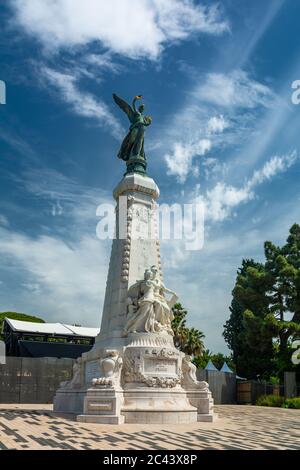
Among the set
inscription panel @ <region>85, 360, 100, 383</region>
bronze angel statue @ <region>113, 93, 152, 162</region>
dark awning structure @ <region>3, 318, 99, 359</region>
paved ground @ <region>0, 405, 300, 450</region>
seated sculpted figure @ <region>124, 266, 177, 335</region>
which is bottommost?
paved ground @ <region>0, 405, 300, 450</region>

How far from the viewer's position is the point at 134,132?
19.7 metres

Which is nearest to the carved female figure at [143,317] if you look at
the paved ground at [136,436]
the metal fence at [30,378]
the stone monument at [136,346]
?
the stone monument at [136,346]

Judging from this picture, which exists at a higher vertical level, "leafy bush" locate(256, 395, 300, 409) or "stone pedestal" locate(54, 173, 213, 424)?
"stone pedestal" locate(54, 173, 213, 424)

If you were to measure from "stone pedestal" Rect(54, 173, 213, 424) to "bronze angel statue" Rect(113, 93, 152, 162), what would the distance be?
154 centimetres

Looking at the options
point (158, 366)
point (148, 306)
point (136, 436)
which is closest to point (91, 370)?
point (158, 366)

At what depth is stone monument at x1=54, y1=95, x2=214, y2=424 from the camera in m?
13.7

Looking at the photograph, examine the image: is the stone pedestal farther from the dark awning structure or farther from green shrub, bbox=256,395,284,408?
the dark awning structure

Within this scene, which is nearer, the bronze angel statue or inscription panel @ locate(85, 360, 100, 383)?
inscription panel @ locate(85, 360, 100, 383)

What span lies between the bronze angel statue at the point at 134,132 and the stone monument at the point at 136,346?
46mm

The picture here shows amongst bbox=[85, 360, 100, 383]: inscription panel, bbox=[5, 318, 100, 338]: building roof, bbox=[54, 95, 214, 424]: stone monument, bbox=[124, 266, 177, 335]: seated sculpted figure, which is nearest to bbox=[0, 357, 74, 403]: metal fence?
bbox=[54, 95, 214, 424]: stone monument

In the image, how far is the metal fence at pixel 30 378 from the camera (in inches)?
890

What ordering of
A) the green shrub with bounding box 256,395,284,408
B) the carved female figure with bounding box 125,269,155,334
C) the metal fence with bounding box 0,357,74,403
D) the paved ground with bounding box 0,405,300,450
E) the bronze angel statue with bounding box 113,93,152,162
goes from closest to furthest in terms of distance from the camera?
the paved ground with bounding box 0,405,300,450 → the carved female figure with bounding box 125,269,155,334 → the bronze angel statue with bounding box 113,93,152,162 → the metal fence with bounding box 0,357,74,403 → the green shrub with bounding box 256,395,284,408

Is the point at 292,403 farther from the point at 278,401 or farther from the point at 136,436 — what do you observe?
the point at 136,436

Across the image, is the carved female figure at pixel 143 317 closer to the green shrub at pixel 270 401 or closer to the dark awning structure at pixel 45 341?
the green shrub at pixel 270 401
